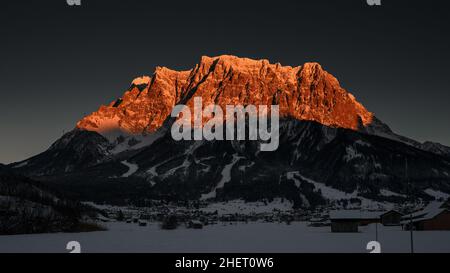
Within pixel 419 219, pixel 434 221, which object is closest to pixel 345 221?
pixel 419 219

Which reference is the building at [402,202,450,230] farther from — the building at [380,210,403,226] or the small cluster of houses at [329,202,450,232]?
the building at [380,210,403,226]

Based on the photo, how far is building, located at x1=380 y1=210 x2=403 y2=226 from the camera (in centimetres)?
15362

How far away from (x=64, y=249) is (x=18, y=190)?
271ft

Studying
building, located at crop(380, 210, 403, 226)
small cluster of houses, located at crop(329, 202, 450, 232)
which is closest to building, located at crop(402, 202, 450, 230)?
small cluster of houses, located at crop(329, 202, 450, 232)

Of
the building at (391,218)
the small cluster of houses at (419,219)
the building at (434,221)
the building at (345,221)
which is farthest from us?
the building at (391,218)

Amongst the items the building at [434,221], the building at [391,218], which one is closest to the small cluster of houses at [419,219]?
the building at [434,221]

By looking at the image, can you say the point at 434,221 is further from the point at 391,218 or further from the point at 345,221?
the point at 391,218

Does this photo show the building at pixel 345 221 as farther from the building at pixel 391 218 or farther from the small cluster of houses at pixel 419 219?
the building at pixel 391 218

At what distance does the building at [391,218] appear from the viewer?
153625 mm

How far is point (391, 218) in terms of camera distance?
15388cm

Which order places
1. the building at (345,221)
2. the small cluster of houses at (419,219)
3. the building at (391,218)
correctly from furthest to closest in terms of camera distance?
the building at (391,218) < the building at (345,221) < the small cluster of houses at (419,219)

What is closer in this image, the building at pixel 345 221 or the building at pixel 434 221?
the building at pixel 434 221
